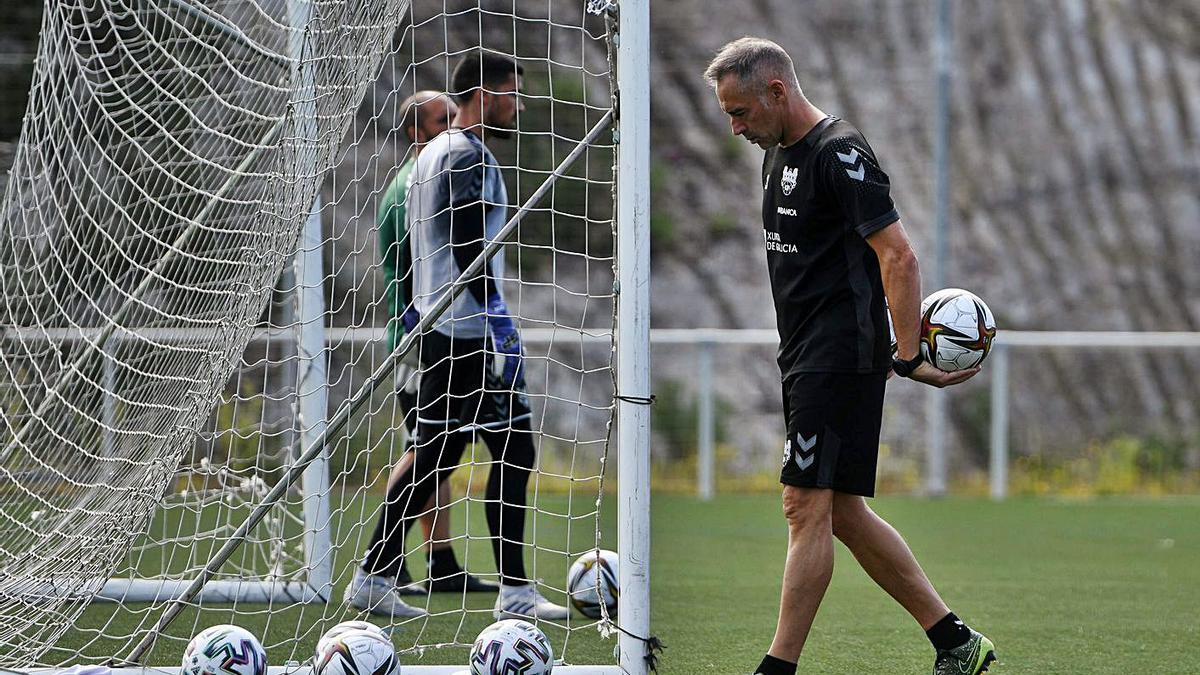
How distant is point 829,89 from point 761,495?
6.57m

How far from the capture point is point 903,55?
1698 centimetres

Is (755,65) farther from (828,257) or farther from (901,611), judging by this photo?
(901,611)

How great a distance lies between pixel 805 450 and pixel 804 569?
31cm

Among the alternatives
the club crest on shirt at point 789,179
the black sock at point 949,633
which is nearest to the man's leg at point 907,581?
the black sock at point 949,633

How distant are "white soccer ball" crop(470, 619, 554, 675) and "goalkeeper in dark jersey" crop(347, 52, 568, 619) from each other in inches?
53.0

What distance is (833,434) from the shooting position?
Result: 390cm

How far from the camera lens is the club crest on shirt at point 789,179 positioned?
3.96 meters

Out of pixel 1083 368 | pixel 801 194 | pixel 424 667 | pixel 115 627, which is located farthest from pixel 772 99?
pixel 1083 368

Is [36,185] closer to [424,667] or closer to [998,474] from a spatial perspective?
[424,667]

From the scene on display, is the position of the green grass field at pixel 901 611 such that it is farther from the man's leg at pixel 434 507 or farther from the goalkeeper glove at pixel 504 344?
the goalkeeper glove at pixel 504 344

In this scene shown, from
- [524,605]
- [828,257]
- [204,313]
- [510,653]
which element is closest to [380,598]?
[524,605]

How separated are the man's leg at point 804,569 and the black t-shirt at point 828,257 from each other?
0.35 metres

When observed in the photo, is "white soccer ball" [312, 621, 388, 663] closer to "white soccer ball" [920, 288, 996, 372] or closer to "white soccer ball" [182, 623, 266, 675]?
"white soccer ball" [182, 623, 266, 675]

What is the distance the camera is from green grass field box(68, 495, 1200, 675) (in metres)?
4.73
